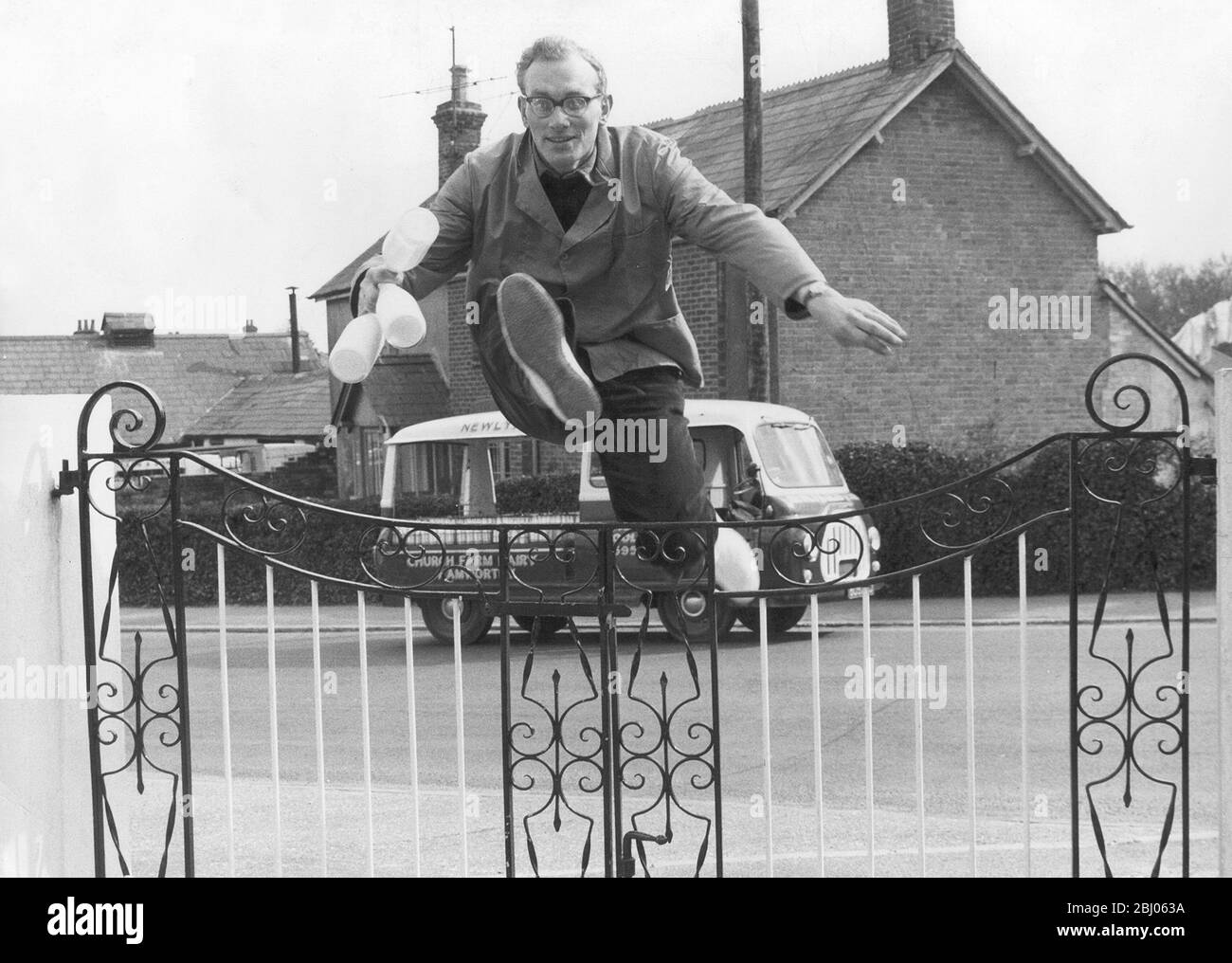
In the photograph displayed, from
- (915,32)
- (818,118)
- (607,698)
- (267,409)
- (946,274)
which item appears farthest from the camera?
(267,409)

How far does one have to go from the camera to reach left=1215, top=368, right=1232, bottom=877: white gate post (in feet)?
11.0

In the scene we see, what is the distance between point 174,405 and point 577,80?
26007 millimetres

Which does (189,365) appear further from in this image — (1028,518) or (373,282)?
(373,282)

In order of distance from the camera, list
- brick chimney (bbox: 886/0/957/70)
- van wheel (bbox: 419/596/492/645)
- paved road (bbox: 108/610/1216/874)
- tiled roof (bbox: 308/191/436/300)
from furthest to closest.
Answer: brick chimney (bbox: 886/0/957/70), van wheel (bbox: 419/596/492/645), paved road (bbox: 108/610/1216/874), tiled roof (bbox: 308/191/436/300)

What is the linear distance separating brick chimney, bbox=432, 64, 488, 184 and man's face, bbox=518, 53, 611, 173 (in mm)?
802

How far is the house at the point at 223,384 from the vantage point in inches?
789

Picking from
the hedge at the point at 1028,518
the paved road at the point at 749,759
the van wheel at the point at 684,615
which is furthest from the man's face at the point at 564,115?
the hedge at the point at 1028,518

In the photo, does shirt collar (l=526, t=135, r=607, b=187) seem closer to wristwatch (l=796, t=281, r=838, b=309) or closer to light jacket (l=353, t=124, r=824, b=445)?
light jacket (l=353, t=124, r=824, b=445)

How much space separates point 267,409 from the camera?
87.0ft

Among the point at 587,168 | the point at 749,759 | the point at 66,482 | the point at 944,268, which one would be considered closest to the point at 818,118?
the point at 944,268

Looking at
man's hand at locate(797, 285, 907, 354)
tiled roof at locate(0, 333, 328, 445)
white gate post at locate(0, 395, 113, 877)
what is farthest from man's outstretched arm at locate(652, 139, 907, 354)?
tiled roof at locate(0, 333, 328, 445)

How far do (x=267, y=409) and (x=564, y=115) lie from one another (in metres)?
24.0

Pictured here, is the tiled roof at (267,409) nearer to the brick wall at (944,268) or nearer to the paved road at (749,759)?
the paved road at (749,759)
